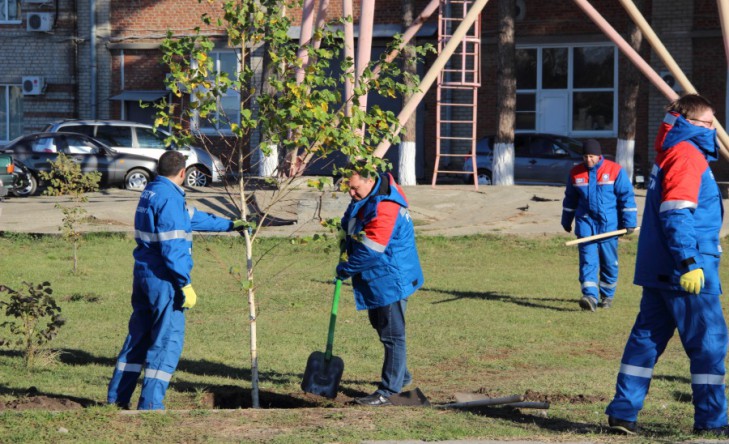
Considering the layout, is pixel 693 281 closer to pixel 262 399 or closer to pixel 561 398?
pixel 561 398

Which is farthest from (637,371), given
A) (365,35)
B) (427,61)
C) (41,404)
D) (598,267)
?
(427,61)

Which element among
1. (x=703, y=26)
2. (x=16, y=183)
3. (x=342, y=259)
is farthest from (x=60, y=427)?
(x=703, y=26)

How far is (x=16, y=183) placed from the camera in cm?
2475

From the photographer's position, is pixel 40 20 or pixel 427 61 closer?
pixel 427 61

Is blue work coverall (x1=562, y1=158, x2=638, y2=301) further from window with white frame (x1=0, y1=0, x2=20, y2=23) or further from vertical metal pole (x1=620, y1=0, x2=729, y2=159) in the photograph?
window with white frame (x1=0, y1=0, x2=20, y2=23)

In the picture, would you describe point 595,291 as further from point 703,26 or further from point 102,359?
point 703,26

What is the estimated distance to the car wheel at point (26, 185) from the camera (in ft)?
81.8

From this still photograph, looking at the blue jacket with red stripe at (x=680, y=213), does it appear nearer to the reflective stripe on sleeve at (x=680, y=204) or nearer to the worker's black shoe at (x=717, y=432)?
the reflective stripe on sleeve at (x=680, y=204)

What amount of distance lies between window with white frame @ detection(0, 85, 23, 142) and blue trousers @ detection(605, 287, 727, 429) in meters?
30.2

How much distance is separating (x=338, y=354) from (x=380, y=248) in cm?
241

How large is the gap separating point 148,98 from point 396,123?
2506 cm

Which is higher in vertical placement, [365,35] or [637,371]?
[365,35]

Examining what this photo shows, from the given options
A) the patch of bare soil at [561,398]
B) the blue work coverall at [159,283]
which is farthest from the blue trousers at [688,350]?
the blue work coverall at [159,283]

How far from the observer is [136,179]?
86.1 ft
